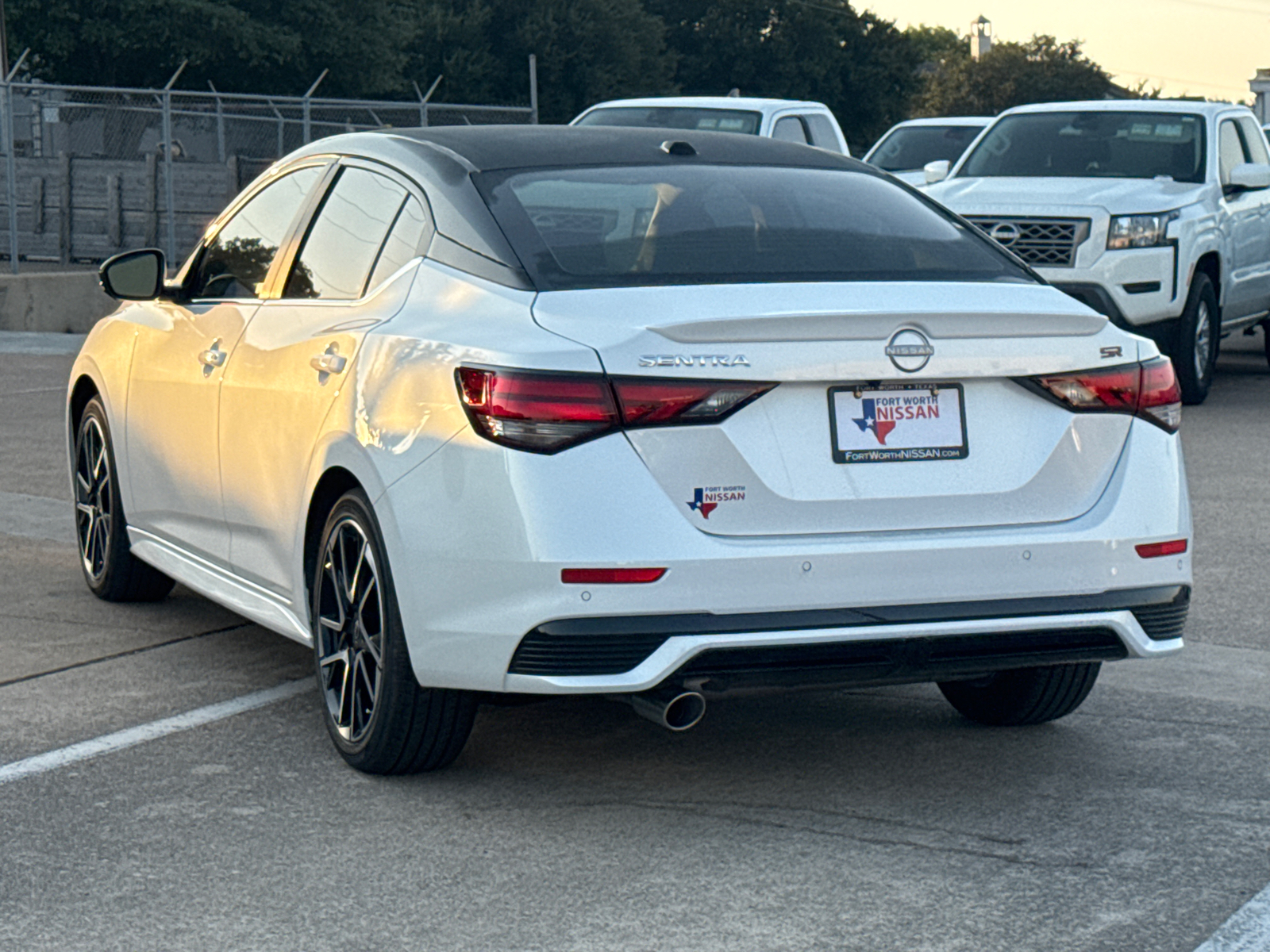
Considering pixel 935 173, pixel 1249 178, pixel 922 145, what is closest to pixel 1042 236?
pixel 935 173

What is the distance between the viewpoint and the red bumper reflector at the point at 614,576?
4.20 meters

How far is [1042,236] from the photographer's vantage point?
13.1m

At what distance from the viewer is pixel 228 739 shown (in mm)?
5309

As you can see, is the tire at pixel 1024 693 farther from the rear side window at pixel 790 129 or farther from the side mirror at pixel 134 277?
the rear side window at pixel 790 129

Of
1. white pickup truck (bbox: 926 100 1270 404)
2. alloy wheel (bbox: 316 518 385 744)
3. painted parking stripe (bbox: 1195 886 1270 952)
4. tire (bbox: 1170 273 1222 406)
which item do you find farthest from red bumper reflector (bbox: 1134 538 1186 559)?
tire (bbox: 1170 273 1222 406)

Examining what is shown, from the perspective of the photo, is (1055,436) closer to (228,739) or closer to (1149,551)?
(1149,551)

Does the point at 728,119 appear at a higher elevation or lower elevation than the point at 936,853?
higher

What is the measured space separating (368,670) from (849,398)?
1411mm

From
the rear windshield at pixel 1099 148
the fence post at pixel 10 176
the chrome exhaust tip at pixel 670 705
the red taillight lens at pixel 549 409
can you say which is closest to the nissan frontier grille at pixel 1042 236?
the rear windshield at pixel 1099 148

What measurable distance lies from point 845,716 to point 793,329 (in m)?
1.60

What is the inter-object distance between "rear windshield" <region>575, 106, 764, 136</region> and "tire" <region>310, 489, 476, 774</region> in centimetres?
1149

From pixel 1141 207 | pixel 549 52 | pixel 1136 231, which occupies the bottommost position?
pixel 1136 231

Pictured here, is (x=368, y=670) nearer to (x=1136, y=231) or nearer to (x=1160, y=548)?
(x=1160, y=548)

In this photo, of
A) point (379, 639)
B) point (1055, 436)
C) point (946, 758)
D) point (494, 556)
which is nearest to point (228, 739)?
point (379, 639)
